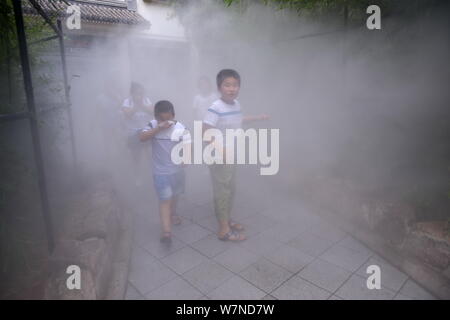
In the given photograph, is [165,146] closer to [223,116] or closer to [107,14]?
[223,116]

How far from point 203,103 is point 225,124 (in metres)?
2.15

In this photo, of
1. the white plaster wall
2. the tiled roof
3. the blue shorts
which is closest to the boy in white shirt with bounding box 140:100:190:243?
the blue shorts

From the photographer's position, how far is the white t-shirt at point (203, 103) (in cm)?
514

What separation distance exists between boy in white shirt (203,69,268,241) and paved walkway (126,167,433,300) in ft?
0.75

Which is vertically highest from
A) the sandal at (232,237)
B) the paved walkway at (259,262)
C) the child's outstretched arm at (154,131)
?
the child's outstretched arm at (154,131)

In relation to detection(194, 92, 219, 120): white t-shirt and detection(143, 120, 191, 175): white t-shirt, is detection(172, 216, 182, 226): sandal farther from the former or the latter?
detection(194, 92, 219, 120): white t-shirt

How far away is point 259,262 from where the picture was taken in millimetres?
3010

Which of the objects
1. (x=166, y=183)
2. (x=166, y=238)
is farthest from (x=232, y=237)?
(x=166, y=183)

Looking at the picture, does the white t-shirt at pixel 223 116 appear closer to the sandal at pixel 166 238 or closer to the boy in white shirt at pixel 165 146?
the boy in white shirt at pixel 165 146

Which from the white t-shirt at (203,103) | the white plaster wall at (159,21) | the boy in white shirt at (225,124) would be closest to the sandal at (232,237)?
the boy in white shirt at (225,124)

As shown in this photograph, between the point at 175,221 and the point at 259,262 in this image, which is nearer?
the point at 259,262

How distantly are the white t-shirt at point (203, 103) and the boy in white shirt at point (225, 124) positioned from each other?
189 centimetres

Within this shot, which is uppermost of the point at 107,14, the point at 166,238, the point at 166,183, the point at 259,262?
the point at 107,14

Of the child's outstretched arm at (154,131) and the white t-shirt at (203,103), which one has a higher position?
the white t-shirt at (203,103)
